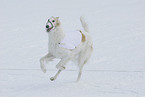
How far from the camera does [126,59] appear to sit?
8062 millimetres

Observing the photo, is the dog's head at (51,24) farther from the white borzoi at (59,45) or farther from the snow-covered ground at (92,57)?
the snow-covered ground at (92,57)

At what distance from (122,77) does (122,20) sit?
7.58 meters

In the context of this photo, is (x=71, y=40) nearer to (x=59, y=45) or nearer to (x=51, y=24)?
(x=59, y=45)

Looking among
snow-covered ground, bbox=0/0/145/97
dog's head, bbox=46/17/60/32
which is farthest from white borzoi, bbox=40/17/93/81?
snow-covered ground, bbox=0/0/145/97

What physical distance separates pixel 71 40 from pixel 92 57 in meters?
3.07

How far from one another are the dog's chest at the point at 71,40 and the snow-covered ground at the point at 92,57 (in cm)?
68

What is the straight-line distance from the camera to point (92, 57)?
852cm

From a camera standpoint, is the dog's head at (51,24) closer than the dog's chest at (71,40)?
Yes

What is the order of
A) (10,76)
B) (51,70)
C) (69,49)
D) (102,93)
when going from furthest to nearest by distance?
(51,70) < (10,76) < (69,49) < (102,93)

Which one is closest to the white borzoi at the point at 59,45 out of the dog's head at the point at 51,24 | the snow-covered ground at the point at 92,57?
the dog's head at the point at 51,24

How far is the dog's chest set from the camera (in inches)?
212

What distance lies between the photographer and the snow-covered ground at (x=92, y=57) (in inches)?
206

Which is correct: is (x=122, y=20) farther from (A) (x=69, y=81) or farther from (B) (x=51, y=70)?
(A) (x=69, y=81)

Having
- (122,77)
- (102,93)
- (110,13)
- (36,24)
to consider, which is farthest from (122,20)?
(102,93)
